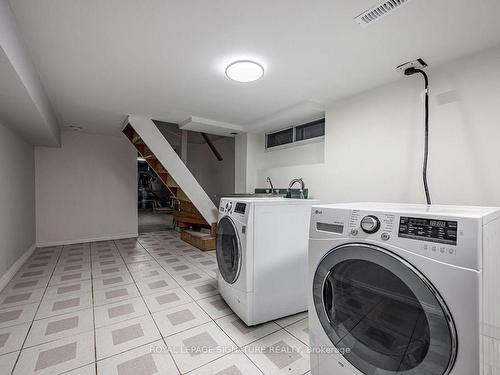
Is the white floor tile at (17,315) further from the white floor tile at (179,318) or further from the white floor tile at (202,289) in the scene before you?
the white floor tile at (202,289)

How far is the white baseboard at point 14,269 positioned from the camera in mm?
2388

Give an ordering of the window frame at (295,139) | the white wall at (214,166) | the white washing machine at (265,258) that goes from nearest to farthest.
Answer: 1. the white washing machine at (265,258)
2. the window frame at (295,139)
3. the white wall at (214,166)

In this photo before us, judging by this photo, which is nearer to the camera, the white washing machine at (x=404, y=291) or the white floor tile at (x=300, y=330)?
the white washing machine at (x=404, y=291)

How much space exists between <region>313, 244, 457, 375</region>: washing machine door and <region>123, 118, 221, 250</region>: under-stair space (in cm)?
289

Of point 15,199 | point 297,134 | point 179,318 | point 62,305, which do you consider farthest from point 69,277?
point 297,134

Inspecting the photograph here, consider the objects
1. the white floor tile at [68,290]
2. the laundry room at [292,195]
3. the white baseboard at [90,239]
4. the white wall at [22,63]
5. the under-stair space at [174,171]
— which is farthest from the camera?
the white baseboard at [90,239]

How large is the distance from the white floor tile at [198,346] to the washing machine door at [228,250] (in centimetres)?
40

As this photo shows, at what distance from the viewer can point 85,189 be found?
4.36 m

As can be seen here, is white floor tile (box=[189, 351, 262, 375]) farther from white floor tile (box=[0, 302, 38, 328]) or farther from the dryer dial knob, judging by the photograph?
white floor tile (box=[0, 302, 38, 328])

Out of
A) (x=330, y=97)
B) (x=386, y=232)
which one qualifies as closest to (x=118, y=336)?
(x=386, y=232)

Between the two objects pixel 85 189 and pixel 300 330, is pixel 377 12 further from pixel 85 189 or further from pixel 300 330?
pixel 85 189

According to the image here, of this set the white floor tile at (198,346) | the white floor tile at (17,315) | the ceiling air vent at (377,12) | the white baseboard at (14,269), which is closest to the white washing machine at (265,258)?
the white floor tile at (198,346)

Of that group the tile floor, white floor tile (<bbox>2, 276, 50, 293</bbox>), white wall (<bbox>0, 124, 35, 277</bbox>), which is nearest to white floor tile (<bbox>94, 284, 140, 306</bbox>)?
the tile floor

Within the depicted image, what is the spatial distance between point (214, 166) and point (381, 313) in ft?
17.9
